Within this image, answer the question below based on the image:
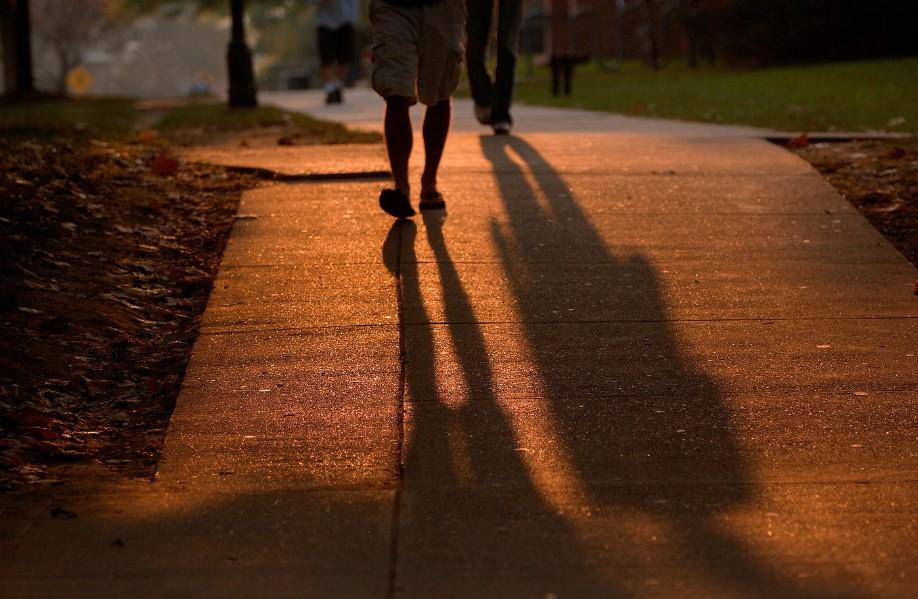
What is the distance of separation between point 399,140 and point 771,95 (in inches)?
413

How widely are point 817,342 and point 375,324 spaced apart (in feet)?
5.42

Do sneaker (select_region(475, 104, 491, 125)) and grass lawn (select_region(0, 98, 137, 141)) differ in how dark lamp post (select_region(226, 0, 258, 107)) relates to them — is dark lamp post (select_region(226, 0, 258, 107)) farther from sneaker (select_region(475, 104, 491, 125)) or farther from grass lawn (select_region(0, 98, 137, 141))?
sneaker (select_region(475, 104, 491, 125))

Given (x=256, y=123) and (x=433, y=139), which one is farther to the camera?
(x=256, y=123)

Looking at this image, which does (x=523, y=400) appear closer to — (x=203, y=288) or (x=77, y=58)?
(x=203, y=288)

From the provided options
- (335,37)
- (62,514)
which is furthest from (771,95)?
(62,514)

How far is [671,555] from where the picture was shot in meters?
3.99

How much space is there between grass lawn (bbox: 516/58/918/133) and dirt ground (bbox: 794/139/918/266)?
2073 millimetres

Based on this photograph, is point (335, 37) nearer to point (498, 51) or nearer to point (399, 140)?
point (498, 51)

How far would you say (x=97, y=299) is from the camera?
6.43 m

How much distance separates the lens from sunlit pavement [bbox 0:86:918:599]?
156 inches

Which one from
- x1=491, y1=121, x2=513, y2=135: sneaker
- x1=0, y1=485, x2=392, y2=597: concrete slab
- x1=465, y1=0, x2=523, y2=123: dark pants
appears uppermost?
x1=465, y1=0, x2=523, y2=123: dark pants

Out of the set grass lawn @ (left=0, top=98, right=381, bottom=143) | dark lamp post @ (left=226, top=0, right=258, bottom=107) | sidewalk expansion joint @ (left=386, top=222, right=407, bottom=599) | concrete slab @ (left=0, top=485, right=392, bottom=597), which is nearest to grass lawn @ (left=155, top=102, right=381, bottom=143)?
grass lawn @ (left=0, top=98, right=381, bottom=143)

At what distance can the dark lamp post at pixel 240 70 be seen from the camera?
17.7 m

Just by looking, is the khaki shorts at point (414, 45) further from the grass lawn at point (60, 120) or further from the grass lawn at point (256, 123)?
the grass lawn at point (60, 120)
